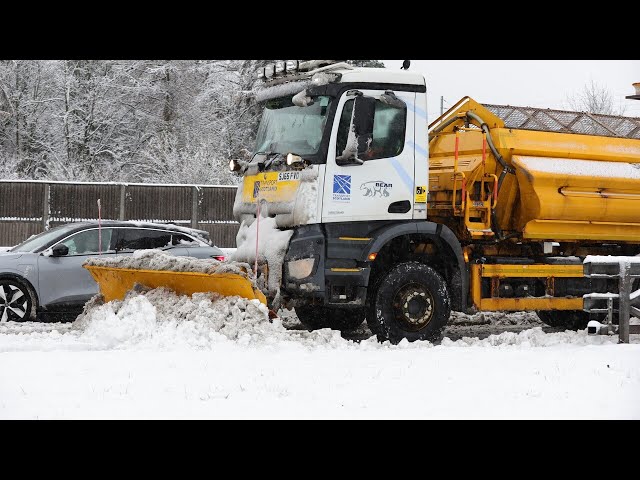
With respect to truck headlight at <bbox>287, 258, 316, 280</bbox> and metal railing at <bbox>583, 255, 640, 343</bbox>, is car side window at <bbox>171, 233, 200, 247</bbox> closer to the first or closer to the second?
truck headlight at <bbox>287, 258, 316, 280</bbox>

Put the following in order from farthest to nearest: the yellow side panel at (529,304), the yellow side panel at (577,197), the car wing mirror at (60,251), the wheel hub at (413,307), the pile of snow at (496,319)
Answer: the pile of snow at (496,319) < the car wing mirror at (60,251) < the yellow side panel at (577,197) < the yellow side panel at (529,304) < the wheel hub at (413,307)

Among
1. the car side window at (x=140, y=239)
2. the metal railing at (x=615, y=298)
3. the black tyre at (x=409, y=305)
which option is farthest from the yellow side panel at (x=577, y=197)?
the car side window at (x=140, y=239)

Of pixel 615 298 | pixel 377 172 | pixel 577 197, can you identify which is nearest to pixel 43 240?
pixel 377 172

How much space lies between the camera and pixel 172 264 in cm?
1071

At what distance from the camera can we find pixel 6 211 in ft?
89.5

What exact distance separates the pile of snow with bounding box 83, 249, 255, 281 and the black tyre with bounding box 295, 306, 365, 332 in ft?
6.78

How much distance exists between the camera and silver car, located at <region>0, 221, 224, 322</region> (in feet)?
43.0

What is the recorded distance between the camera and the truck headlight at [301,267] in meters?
10.5

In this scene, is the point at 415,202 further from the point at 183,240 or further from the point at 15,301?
the point at 15,301

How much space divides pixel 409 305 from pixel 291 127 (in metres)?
2.52

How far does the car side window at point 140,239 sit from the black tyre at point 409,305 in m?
4.53

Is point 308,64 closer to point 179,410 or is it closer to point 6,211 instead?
point 179,410

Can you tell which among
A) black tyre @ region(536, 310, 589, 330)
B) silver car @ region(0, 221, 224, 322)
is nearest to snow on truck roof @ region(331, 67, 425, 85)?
silver car @ region(0, 221, 224, 322)

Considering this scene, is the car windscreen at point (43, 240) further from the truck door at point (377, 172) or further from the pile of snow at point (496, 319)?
the pile of snow at point (496, 319)
